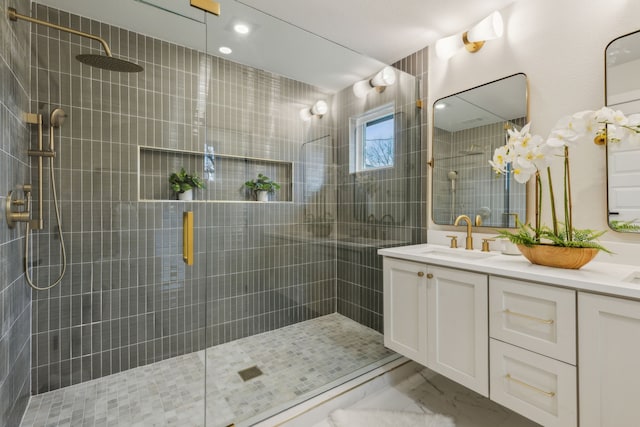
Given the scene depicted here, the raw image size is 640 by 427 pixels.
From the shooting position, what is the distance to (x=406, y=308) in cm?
175

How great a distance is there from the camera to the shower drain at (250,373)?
1.82 metres

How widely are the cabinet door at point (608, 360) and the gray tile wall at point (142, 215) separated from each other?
5.72ft

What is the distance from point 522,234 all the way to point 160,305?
2165 millimetres

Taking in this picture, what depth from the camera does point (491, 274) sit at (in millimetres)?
1346

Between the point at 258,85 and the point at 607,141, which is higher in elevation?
the point at 258,85

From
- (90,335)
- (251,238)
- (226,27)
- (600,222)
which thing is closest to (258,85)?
(226,27)

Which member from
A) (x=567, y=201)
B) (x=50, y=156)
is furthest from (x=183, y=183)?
(x=567, y=201)

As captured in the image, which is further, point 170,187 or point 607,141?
point 170,187

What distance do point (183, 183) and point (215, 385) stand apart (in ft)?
4.06

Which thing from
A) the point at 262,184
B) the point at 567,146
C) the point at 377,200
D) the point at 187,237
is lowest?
the point at 187,237

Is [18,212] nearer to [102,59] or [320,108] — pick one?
[102,59]

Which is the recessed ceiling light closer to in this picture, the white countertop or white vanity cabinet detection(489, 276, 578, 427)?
the white countertop

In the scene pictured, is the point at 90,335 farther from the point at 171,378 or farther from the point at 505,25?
the point at 505,25

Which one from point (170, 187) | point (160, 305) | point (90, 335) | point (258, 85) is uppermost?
point (258, 85)
